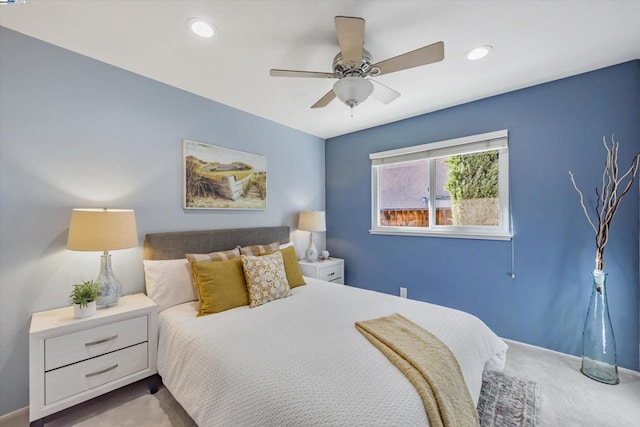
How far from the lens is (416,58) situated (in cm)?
157

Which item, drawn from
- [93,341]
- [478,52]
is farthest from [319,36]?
[93,341]

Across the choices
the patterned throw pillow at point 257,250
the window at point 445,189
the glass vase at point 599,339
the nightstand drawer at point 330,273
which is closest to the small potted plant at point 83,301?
the patterned throw pillow at point 257,250

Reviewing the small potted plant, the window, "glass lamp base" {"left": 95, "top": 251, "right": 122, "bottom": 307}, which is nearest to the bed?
"glass lamp base" {"left": 95, "top": 251, "right": 122, "bottom": 307}

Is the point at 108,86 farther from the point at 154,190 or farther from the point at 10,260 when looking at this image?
the point at 10,260

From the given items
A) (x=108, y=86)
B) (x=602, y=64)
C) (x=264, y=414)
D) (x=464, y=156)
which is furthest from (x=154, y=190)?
(x=602, y=64)

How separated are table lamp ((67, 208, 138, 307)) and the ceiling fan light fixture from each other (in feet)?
5.66

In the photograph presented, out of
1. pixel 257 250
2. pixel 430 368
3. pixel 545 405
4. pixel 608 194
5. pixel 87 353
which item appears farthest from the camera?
pixel 257 250

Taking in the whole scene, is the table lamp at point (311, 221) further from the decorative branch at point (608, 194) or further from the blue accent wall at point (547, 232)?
the decorative branch at point (608, 194)

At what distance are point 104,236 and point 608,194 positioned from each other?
382 cm

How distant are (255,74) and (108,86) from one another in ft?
3.79

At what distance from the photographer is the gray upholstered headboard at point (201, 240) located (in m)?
2.27

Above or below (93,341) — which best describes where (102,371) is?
below

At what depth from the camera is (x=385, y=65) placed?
5.52 feet

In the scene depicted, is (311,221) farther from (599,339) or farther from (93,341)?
(599,339)
